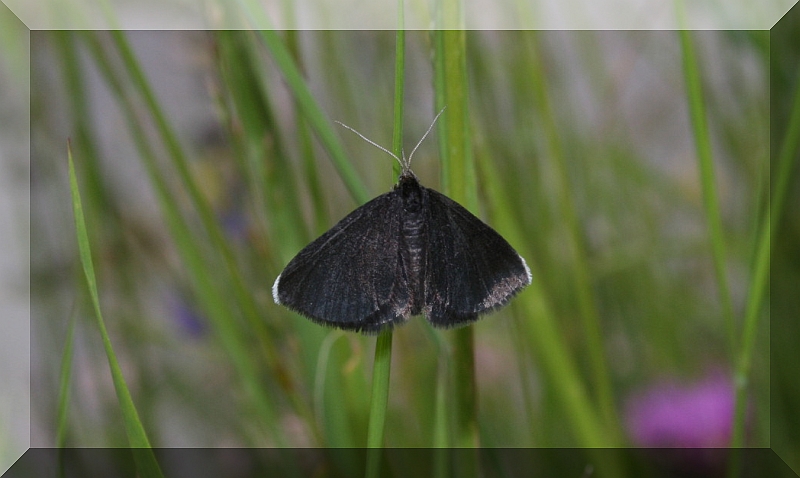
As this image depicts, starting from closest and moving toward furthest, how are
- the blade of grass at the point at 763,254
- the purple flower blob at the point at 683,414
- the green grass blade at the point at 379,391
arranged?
1. the green grass blade at the point at 379,391
2. the blade of grass at the point at 763,254
3. the purple flower blob at the point at 683,414

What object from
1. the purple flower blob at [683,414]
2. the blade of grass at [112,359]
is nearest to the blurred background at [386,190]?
the purple flower blob at [683,414]

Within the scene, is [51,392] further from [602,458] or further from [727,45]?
[727,45]

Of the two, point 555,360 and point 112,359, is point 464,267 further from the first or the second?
point 112,359

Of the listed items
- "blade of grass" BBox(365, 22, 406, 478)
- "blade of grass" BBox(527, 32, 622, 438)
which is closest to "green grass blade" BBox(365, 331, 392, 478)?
"blade of grass" BBox(365, 22, 406, 478)

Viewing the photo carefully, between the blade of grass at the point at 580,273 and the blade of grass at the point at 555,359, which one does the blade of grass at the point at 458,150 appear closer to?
the blade of grass at the point at 555,359

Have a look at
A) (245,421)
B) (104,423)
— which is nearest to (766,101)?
(245,421)

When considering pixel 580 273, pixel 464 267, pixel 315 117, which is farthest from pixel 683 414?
pixel 315 117

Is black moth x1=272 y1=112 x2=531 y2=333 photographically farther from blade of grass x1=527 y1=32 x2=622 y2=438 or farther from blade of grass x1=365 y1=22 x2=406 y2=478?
blade of grass x1=527 y1=32 x2=622 y2=438
